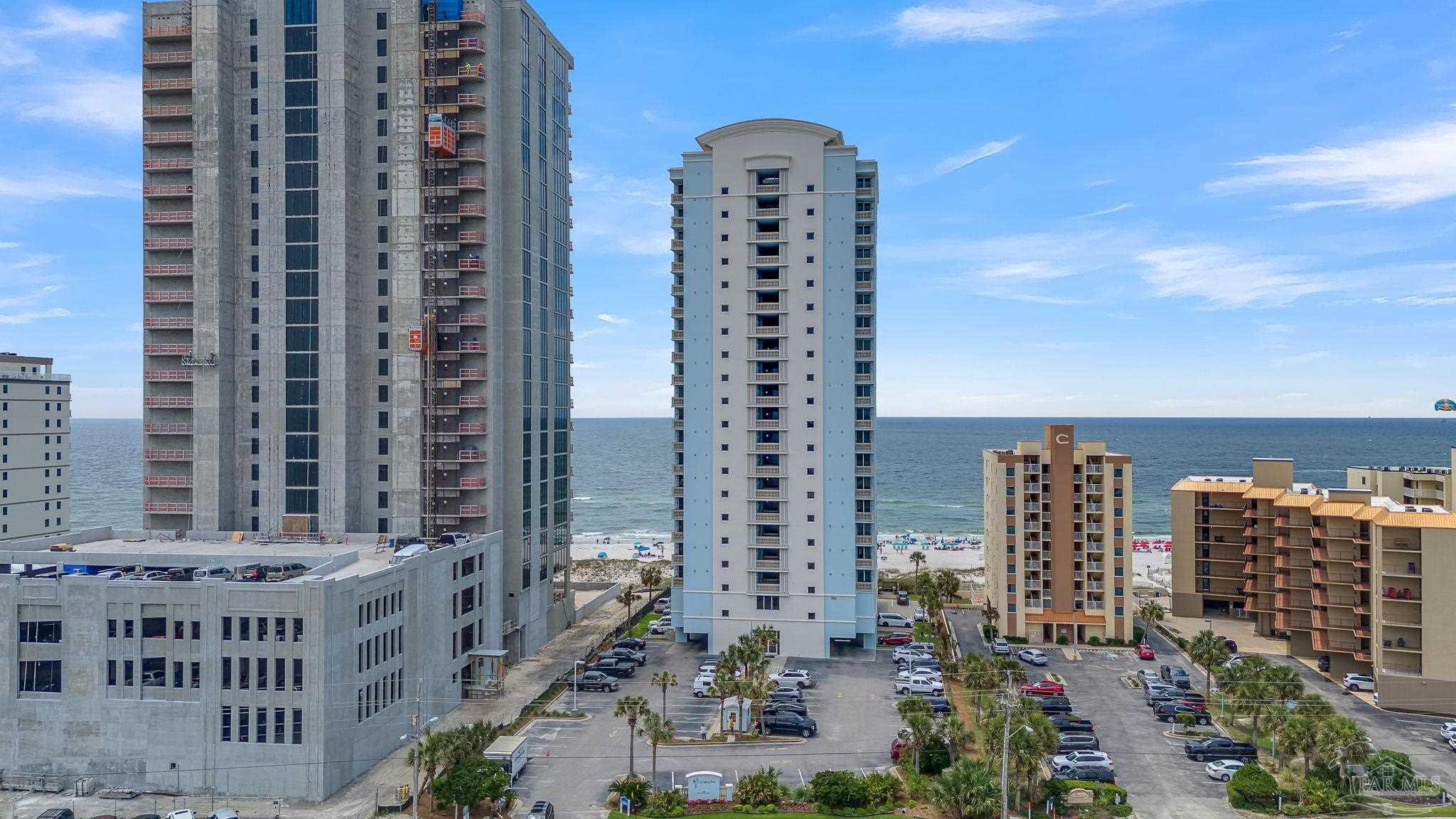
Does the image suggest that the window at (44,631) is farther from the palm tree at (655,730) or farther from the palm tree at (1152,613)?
the palm tree at (1152,613)

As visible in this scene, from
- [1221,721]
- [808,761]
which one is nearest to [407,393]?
[808,761]

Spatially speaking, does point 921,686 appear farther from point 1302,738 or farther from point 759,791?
point 1302,738

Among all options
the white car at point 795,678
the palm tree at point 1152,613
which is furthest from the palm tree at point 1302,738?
the palm tree at point 1152,613

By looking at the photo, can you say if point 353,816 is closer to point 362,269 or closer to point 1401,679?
point 362,269

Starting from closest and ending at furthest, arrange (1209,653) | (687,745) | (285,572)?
(285,572) → (687,745) → (1209,653)

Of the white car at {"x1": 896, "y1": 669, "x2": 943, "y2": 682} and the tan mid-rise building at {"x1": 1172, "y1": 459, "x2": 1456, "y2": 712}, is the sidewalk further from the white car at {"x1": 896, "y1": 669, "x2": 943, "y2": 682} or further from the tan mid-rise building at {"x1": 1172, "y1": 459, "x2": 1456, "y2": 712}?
the tan mid-rise building at {"x1": 1172, "y1": 459, "x2": 1456, "y2": 712}

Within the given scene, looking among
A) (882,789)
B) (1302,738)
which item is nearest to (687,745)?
(882,789)
